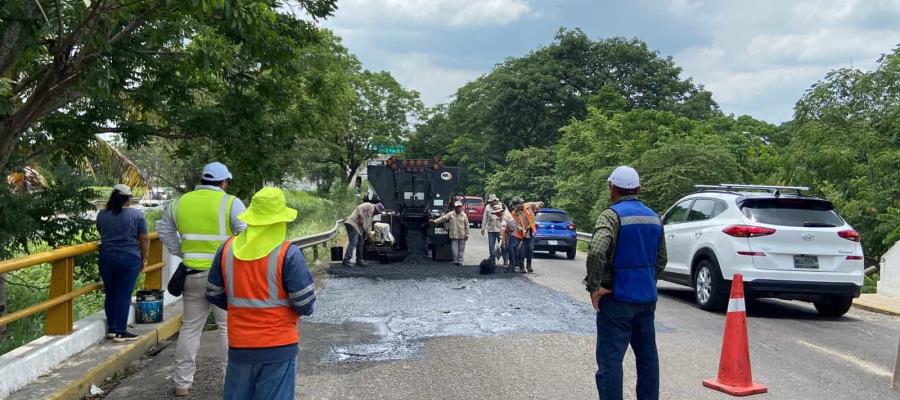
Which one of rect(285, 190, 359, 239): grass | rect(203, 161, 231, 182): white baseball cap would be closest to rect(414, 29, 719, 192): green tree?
rect(285, 190, 359, 239): grass

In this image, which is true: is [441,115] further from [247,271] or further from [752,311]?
[247,271]

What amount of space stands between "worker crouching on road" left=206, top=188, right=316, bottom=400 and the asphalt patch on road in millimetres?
3278

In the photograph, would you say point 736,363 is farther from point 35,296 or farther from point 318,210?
point 318,210

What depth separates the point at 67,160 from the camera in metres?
10.5

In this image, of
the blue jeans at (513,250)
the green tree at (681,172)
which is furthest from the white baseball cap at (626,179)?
the green tree at (681,172)

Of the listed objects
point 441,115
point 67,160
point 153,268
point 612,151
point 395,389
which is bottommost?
point 395,389

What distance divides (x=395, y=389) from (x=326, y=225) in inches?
954

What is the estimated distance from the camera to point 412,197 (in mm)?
17078

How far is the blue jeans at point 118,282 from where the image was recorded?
23.0 ft

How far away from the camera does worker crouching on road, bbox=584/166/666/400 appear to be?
4.89 m

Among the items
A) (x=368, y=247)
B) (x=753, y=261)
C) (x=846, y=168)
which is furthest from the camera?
(x=846, y=168)

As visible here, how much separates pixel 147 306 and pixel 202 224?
8.77ft

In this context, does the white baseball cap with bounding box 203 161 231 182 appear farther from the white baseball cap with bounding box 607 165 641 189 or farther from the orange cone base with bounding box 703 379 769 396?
the orange cone base with bounding box 703 379 769 396

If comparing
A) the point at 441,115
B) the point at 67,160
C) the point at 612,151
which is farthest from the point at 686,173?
the point at 441,115
